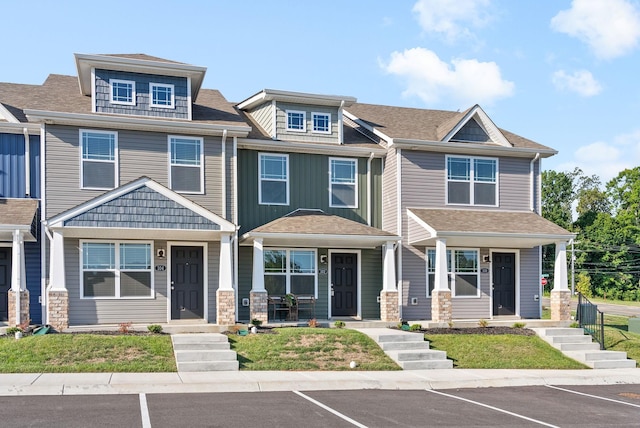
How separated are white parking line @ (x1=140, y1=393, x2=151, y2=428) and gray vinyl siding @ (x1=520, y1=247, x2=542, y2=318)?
46.7 feet

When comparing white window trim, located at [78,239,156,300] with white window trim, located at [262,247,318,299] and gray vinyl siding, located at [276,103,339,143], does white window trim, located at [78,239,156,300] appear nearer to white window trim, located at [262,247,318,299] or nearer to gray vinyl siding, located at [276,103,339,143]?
white window trim, located at [262,247,318,299]

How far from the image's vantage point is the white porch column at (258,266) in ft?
61.5

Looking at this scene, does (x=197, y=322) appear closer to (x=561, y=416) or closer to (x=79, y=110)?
(x=79, y=110)

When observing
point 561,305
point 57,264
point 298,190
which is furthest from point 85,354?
point 561,305

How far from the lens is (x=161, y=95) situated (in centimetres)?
1956

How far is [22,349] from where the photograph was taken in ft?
48.6

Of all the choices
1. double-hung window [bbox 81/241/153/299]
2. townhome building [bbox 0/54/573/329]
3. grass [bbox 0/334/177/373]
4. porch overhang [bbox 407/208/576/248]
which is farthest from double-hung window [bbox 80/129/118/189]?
porch overhang [bbox 407/208/576/248]

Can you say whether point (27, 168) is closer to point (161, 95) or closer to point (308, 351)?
point (161, 95)

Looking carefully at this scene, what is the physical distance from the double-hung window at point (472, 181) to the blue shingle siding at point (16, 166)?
12.2m

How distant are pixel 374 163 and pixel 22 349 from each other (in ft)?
38.8

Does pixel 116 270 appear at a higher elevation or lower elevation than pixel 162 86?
lower

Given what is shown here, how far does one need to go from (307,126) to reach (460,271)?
21.8 ft

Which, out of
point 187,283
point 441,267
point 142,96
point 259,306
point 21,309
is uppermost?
point 142,96

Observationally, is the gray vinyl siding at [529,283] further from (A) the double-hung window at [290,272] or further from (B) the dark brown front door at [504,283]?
(A) the double-hung window at [290,272]
